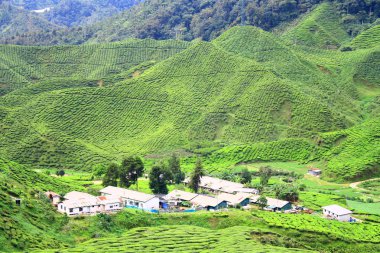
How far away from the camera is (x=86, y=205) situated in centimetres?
6228

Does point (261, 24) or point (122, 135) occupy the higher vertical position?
point (261, 24)

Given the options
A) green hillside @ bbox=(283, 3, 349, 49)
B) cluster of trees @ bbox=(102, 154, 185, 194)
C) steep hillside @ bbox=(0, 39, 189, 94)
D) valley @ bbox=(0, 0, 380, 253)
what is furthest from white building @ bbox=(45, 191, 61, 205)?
green hillside @ bbox=(283, 3, 349, 49)

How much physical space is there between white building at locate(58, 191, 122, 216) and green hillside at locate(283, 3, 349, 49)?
9588 cm

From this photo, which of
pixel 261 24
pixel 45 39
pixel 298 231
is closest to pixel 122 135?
pixel 298 231

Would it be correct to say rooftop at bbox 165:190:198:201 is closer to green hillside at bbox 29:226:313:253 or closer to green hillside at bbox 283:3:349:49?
green hillside at bbox 29:226:313:253

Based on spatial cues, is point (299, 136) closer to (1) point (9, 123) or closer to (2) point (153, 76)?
(2) point (153, 76)

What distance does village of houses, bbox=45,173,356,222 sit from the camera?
6297 cm

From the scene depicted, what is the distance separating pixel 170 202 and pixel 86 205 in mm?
12915

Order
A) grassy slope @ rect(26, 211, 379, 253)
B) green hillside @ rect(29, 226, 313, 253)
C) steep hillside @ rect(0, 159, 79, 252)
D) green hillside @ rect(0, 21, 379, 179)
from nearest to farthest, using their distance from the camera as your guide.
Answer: steep hillside @ rect(0, 159, 79, 252) < green hillside @ rect(29, 226, 313, 253) < grassy slope @ rect(26, 211, 379, 253) < green hillside @ rect(0, 21, 379, 179)

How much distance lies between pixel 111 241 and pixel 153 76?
75.7 m

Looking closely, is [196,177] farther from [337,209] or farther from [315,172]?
[315,172]

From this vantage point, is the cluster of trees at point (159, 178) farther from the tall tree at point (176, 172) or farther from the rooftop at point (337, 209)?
the rooftop at point (337, 209)

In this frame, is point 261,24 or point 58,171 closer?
point 58,171

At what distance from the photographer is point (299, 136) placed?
357 ft
